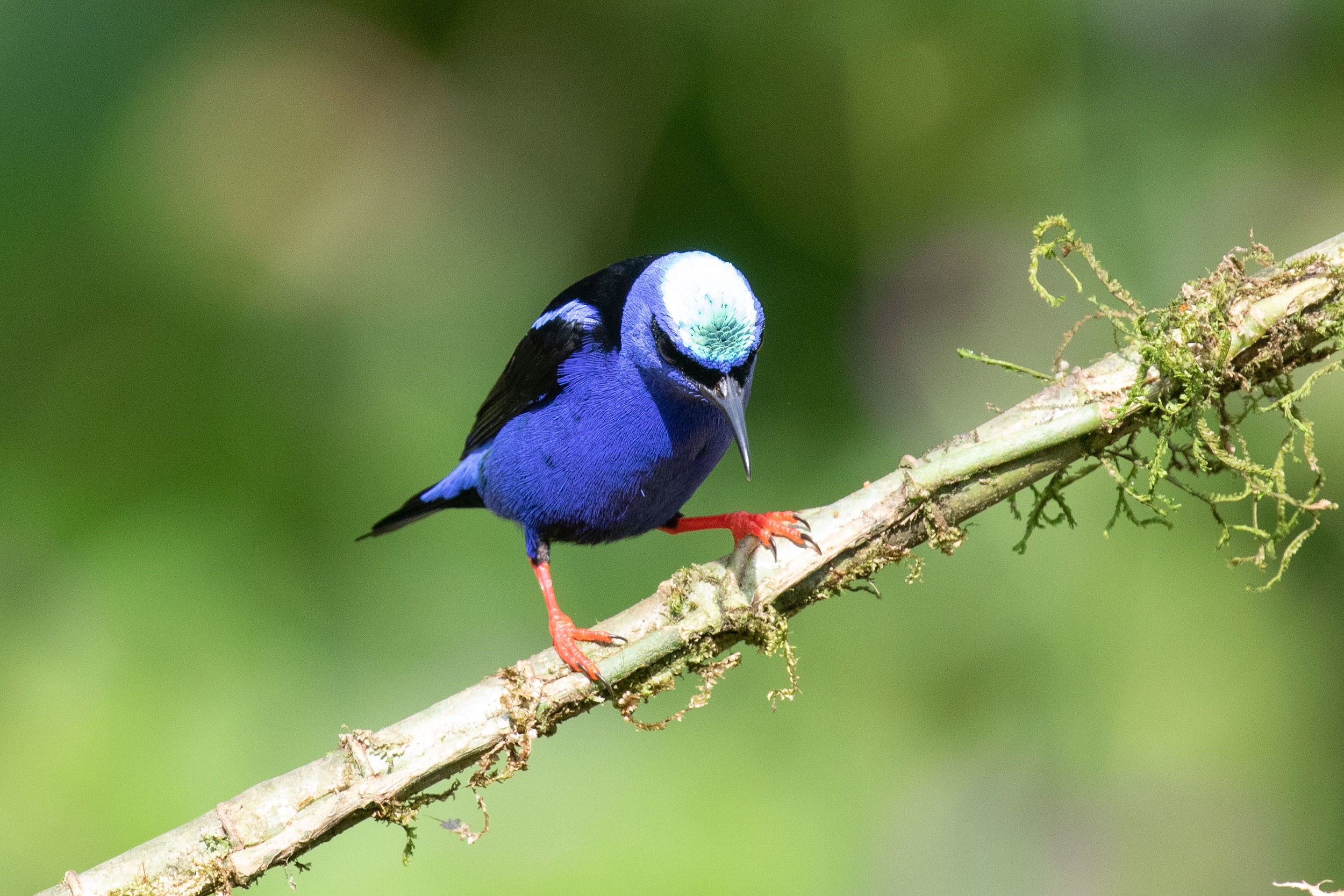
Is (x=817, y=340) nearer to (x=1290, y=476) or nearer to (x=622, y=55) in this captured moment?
(x=622, y=55)

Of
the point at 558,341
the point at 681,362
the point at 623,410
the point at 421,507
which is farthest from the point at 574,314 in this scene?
the point at 421,507

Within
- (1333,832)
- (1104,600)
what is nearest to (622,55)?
(1104,600)

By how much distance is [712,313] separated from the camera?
2.90m

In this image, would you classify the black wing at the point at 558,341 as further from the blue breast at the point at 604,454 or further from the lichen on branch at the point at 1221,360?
the lichen on branch at the point at 1221,360

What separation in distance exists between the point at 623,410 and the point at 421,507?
1.28 metres

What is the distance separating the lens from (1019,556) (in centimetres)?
525

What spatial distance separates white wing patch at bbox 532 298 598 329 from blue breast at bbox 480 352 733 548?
119 mm

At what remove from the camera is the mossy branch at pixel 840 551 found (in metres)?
2.32

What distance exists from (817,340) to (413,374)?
2200 millimetres

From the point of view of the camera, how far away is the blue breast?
3186 mm

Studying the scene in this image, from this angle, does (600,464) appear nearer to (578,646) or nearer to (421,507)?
(578,646)

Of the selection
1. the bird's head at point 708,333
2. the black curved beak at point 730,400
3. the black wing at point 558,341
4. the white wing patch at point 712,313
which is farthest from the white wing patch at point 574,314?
the black curved beak at point 730,400

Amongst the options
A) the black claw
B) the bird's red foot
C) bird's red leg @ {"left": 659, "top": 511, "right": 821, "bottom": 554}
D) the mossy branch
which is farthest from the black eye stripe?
the black claw

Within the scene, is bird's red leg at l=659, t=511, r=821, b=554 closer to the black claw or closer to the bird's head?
the bird's head
